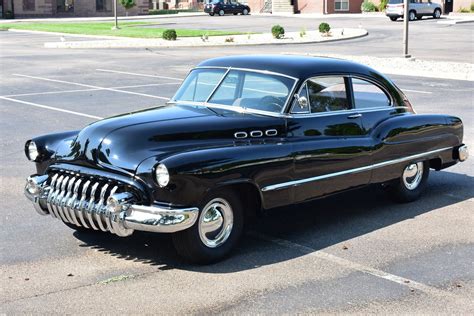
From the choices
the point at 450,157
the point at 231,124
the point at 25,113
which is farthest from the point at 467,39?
the point at 231,124

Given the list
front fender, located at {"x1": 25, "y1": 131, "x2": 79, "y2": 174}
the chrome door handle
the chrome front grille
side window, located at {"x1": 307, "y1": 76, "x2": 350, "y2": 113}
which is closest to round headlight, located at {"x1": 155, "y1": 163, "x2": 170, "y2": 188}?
the chrome front grille

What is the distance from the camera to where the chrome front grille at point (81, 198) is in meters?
6.16

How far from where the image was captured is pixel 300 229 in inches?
292

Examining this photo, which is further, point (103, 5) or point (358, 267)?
point (103, 5)

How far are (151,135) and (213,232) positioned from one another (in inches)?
36.7

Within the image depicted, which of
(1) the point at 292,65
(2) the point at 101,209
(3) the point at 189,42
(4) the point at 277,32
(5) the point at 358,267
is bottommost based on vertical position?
(5) the point at 358,267

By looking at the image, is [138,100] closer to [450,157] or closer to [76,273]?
[450,157]

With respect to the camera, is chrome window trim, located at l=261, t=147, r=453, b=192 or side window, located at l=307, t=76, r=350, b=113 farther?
side window, located at l=307, t=76, r=350, b=113

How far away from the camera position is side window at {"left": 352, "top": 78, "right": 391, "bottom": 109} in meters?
7.91

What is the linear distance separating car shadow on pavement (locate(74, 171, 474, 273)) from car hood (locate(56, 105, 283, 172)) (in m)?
0.84

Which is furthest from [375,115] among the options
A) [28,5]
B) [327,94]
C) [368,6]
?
[28,5]

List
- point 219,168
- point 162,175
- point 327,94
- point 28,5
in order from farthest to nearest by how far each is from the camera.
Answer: point 28,5 → point 327,94 → point 219,168 → point 162,175

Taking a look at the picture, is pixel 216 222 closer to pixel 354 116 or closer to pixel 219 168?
pixel 219 168

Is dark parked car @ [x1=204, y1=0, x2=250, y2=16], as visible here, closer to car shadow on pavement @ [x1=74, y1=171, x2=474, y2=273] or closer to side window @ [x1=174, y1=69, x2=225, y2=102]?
car shadow on pavement @ [x1=74, y1=171, x2=474, y2=273]
